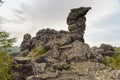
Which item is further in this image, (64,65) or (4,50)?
(64,65)

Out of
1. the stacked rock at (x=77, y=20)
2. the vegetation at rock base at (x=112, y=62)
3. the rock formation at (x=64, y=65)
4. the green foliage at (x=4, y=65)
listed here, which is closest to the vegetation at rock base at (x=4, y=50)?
A: the green foliage at (x=4, y=65)

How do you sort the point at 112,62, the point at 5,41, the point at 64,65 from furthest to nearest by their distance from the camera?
the point at 112,62, the point at 64,65, the point at 5,41

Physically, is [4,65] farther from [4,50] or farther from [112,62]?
[112,62]

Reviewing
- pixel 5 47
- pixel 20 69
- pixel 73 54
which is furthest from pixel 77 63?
pixel 5 47

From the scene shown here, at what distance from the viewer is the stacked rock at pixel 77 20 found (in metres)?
87.2

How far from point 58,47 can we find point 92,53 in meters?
9.24

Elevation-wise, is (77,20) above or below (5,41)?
above

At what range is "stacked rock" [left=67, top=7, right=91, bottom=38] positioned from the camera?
87188mm

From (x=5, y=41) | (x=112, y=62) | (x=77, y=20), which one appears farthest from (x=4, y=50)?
(x=112, y=62)

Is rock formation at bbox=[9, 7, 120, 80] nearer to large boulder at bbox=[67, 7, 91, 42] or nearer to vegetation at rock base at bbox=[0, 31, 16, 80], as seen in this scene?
vegetation at rock base at bbox=[0, 31, 16, 80]

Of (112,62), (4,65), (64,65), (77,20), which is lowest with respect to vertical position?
(64,65)

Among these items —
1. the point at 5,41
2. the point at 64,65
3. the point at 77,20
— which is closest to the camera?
the point at 5,41

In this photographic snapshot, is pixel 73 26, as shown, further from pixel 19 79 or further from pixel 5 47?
pixel 5 47

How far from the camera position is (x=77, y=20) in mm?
89625
